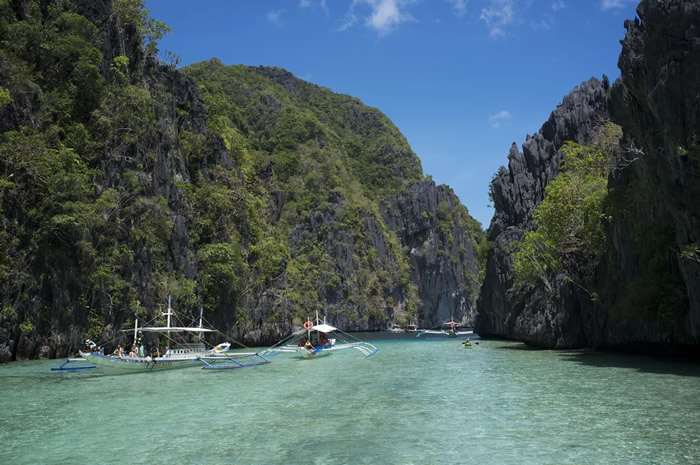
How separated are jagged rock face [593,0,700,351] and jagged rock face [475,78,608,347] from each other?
13.0 m

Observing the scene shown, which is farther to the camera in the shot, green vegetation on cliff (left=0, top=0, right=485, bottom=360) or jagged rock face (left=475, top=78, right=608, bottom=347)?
jagged rock face (left=475, top=78, right=608, bottom=347)

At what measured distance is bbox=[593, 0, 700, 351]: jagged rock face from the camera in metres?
19.2

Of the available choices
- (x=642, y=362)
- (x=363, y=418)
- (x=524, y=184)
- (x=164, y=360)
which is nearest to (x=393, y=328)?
(x=524, y=184)

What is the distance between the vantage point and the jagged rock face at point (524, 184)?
47.0 m

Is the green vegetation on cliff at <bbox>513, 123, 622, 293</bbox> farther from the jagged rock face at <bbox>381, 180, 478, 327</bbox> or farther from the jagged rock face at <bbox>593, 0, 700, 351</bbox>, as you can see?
the jagged rock face at <bbox>381, 180, 478, 327</bbox>

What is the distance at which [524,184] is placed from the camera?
51219 mm

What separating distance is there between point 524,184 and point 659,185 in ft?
99.2

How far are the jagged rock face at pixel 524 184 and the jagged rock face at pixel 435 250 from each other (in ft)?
190

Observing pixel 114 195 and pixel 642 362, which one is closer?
pixel 642 362

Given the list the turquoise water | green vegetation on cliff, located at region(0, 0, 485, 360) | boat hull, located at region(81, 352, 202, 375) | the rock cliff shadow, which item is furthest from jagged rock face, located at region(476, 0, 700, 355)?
green vegetation on cliff, located at region(0, 0, 485, 360)

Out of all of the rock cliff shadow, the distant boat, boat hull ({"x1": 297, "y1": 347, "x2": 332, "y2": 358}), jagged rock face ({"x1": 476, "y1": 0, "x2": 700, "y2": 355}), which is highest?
jagged rock face ({"x1": 476, "y1": 0, "x2": 700, "y2": 355})

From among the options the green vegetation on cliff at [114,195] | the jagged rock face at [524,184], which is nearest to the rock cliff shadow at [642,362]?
the jagged rock face at [524,184]

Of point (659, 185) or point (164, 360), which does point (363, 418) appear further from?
point (164, 360)

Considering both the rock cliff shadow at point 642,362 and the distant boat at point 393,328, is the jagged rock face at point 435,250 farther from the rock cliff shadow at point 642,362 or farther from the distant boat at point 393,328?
the rock cliff shadow at point 642,362
